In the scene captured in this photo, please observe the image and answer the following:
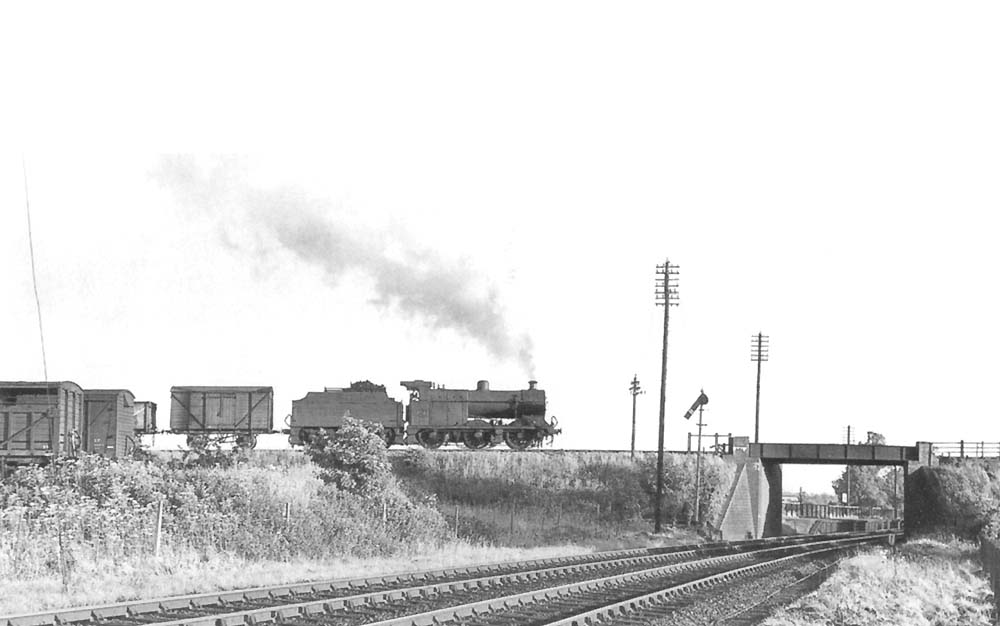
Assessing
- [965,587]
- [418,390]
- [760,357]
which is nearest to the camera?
[965,587]

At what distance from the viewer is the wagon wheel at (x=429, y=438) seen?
46.6 metres

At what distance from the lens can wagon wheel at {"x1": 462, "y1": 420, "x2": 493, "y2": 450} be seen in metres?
46.5

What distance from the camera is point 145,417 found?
1841 inches

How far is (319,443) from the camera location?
34000mm

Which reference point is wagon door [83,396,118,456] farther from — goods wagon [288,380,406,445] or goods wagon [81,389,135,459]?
goods wagon [288,380,406,445]

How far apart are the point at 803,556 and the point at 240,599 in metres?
24.3

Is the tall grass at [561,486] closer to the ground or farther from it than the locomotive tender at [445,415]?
closer to the ground

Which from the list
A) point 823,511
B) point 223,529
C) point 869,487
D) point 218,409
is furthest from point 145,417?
point 869,487

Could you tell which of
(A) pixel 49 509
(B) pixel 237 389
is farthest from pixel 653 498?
(A) pixel 49 509

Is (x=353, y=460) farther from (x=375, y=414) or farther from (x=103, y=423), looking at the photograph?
(x=375, y=414)

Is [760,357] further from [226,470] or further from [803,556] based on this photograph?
[226,470]

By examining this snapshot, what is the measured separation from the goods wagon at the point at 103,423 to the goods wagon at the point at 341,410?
27.6 ft

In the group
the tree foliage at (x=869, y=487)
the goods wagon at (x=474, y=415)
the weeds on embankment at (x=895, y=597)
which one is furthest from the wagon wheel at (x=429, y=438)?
the tree foliage at (x=869, y=487)

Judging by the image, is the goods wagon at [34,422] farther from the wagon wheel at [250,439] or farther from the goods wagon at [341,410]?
the goods wagon at [341,410]
